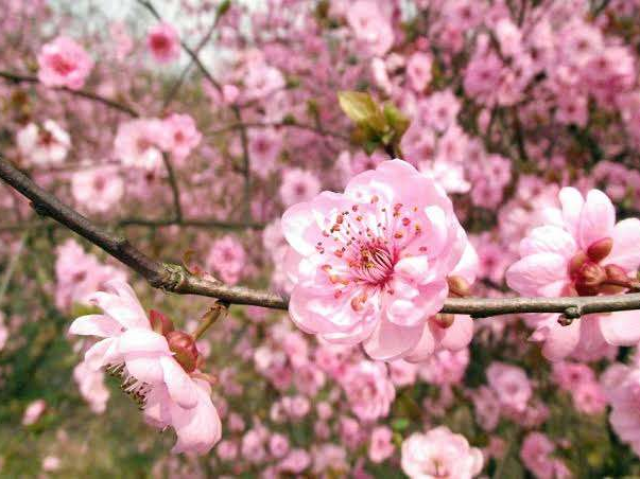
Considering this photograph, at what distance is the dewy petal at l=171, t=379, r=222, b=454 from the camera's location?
808mm

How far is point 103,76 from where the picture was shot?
23.8ft

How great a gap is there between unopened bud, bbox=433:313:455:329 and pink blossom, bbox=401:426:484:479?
808 millimetres

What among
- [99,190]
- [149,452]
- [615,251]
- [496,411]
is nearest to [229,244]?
[99,190]

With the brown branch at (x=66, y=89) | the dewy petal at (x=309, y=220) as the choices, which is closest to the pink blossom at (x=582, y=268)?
the dewy petal at (x=309, y=220)

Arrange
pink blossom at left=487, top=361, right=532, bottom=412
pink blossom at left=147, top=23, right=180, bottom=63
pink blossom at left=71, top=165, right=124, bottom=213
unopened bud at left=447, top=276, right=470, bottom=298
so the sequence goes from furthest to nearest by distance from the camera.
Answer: pink blossom at left=71, top=165, right=124, bottom=213 < pink blossom at left=147, top=23, right=180, bottom=63 < pink blossom at left=487, top=361, right=532, bottom=412 < unopened bud at left=447, top=276, right=470, bottom=298

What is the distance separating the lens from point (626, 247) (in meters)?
0.94

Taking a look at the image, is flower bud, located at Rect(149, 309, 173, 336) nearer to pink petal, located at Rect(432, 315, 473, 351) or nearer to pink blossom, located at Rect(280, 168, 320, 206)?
pink petal, located at Rect(432, 315, 473, 351)

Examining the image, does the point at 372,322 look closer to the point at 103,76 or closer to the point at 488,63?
the point at 488,63

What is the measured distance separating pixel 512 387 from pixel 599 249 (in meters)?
2.15

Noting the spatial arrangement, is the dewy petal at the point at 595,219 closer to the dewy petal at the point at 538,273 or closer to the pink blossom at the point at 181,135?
the dewy petal at the point at 538,273

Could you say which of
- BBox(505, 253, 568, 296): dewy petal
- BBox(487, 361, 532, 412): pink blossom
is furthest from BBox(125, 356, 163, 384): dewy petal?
BBox(487, 361, 532, 412): pink blossom

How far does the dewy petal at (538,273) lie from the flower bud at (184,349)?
569 millimetres

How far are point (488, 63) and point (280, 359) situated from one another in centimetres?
226

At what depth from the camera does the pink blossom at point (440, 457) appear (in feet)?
5.03
